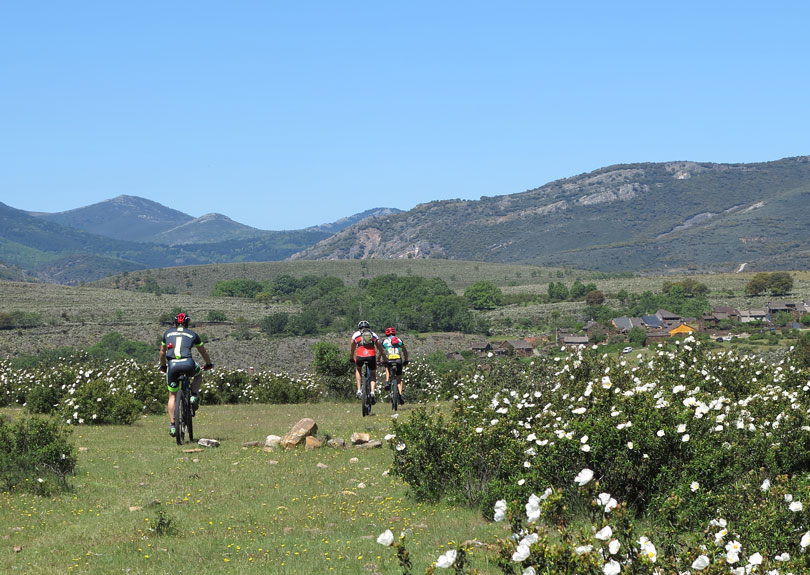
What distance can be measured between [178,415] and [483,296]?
132 m

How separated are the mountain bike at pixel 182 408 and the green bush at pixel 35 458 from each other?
2339 mm

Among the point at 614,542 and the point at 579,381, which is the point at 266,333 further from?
the point at 614,542

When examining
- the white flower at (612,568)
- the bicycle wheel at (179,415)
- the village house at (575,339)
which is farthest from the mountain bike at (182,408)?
the village house at (575,339)

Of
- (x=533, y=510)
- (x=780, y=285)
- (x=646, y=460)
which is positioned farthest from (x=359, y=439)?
(x=780, y=285)

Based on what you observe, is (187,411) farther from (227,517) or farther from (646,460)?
(646,460)

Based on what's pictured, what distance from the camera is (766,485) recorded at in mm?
6387

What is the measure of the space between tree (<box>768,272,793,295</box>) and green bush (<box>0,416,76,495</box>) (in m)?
137

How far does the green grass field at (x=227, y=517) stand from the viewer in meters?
7.07

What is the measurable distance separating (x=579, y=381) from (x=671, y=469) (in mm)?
6273

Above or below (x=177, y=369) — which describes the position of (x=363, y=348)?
below

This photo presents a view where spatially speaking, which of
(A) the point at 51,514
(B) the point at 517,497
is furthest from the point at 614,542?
(A) the point at 51,514

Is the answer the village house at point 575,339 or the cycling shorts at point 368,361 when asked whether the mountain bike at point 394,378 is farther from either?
the village house at point 575,339

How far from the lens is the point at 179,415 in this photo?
44.5 feet

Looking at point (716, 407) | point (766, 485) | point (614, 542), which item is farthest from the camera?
point (716, 407)
